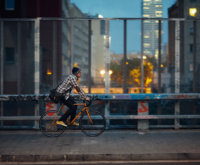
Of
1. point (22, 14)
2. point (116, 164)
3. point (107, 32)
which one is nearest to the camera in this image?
point (116, 164)

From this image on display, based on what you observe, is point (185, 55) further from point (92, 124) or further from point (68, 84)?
point (68, 84)

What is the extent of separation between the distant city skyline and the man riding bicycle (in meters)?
1.82

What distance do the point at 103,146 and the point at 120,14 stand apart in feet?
14.0

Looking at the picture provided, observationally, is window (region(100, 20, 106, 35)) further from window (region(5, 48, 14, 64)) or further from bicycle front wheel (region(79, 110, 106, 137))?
window (region(5, 48, 14, 64))

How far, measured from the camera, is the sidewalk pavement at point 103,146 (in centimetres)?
484

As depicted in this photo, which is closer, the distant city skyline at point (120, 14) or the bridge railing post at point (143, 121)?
the bridge railing post at point (143, 121)

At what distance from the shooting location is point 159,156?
4.89 m

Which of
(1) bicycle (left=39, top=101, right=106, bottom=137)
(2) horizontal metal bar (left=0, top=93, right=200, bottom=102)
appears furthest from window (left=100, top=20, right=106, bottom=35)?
(1) bicycle (left=39, top=101, right=106, bottom=137)

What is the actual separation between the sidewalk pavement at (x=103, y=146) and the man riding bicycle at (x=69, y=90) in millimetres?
581

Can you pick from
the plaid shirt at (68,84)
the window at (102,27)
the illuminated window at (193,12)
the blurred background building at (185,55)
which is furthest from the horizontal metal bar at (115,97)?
the illuminated window at (193,12)

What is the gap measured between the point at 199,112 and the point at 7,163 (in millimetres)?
5977

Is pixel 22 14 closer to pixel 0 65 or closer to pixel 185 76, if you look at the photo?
pixel 0 65

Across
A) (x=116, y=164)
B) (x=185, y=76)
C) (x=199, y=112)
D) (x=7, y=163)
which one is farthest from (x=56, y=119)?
(x=199, y=112)

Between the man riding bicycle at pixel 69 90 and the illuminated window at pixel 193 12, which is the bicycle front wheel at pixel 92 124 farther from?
the illuminated window at pixel 193 12
